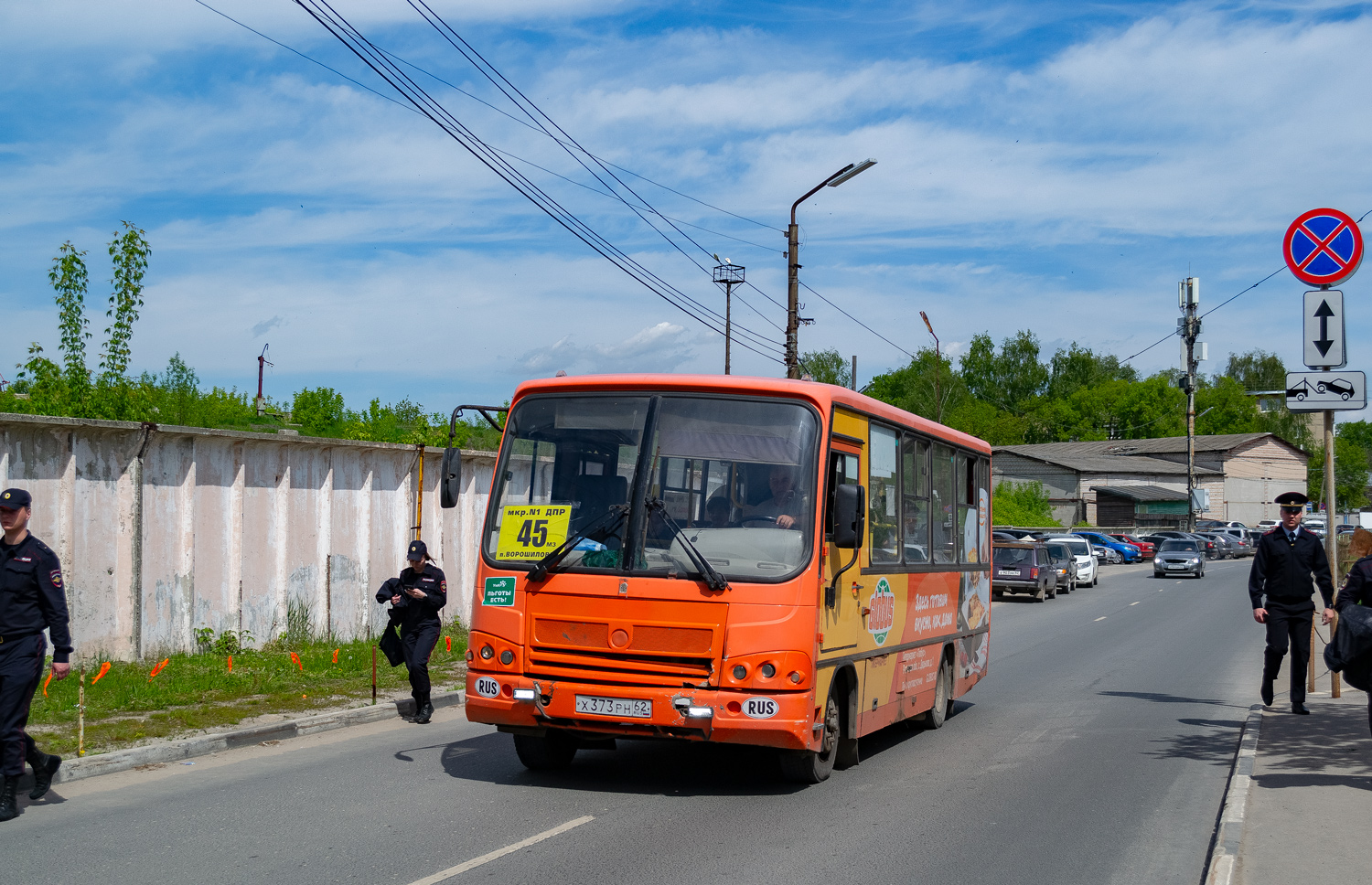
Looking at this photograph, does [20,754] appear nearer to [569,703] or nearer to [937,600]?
[569,703]

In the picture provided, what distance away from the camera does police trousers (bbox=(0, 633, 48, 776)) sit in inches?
274

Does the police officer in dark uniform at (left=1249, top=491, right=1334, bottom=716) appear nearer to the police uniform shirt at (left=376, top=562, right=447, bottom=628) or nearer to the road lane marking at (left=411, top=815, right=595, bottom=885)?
the road lane marking at (left=411, top=815, right=595, bottom=885)

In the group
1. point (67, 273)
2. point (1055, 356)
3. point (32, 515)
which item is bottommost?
point (32, 515)

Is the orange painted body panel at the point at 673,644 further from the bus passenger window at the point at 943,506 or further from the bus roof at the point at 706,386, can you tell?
the bus passenger window at the point at 943,506

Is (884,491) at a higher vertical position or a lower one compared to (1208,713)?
higher

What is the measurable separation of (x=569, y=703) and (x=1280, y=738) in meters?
6.02

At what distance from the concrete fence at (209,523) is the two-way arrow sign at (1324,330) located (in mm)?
11215

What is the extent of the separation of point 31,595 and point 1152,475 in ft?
302

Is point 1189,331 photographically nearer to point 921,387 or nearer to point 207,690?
point 921,387

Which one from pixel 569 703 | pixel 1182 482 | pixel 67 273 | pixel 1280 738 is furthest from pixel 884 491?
pixel 1182 482

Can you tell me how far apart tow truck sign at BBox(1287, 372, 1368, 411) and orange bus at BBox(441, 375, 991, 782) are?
14.6ft

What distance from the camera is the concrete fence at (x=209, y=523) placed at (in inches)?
467

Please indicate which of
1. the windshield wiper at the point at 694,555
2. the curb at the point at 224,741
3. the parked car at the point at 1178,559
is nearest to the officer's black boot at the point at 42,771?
the curb at the point at 224,741

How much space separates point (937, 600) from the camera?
11.1m
